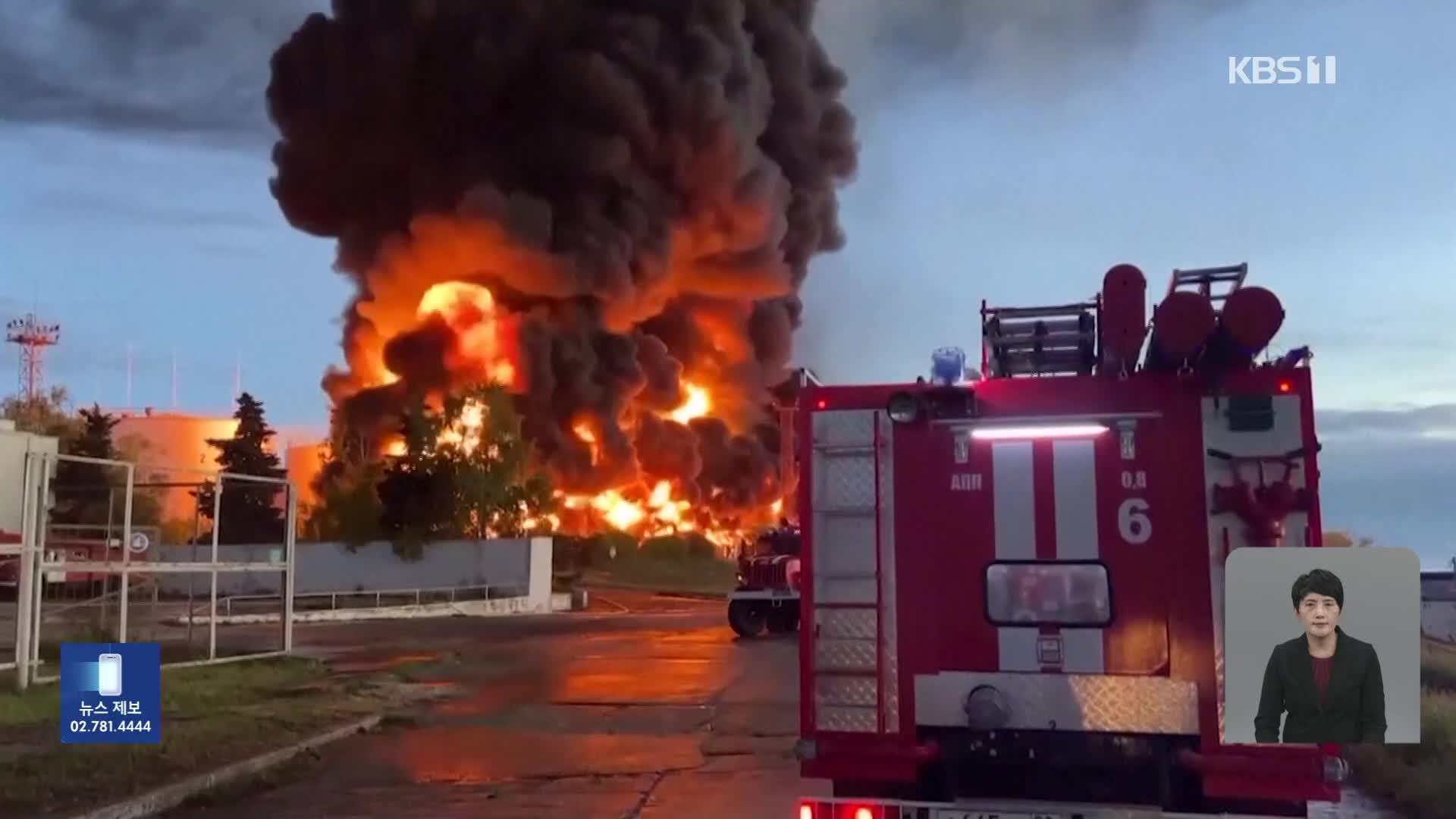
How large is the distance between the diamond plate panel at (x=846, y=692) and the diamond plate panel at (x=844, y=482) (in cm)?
61

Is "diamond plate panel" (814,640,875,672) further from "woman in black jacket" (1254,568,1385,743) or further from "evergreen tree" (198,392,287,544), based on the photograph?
"evergreen tree" (198,392,287,544)

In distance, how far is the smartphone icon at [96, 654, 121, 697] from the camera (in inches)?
337

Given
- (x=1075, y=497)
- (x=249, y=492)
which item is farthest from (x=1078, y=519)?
(x=249, y=492)

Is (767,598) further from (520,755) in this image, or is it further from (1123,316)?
(1123,316)

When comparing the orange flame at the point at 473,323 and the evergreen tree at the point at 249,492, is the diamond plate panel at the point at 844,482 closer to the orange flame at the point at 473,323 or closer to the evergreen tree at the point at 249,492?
the evergreen tree at the point at 249,492

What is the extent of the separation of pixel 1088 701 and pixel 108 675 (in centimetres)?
673

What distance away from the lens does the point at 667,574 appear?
4722 centimetres

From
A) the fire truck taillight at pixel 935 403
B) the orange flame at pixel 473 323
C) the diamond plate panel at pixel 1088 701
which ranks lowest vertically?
the diamond plate panel at pixel 1088 701

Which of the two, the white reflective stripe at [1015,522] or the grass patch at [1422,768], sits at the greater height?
the white reflective stripe at [1015,522]

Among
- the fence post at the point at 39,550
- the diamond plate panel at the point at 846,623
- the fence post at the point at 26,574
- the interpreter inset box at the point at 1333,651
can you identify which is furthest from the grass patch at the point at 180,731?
the interpreter inset box at the point at 1333,651

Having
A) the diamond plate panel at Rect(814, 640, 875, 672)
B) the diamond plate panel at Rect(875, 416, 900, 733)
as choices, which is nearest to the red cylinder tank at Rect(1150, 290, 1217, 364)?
the diamond plate panel at Rect(875, 416, 900, 733)

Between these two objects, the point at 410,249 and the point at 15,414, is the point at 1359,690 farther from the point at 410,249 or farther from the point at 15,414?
the point at 15,414

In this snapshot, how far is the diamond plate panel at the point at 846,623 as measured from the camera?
15.9 ft

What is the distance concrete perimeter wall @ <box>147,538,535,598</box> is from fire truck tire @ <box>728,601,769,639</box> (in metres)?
12.1
